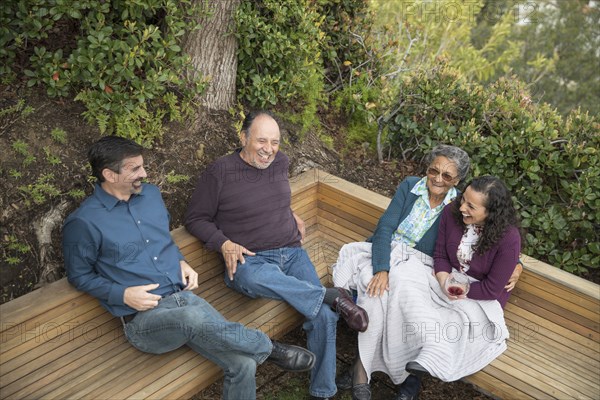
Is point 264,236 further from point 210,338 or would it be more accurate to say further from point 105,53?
point 105,53

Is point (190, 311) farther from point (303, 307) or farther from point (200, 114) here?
point (200, 114)

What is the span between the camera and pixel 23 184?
3.97m

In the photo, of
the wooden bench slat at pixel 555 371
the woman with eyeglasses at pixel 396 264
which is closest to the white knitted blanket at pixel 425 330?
the woman with eyeglasses at pixel 396 264

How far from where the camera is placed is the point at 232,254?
3934 millimetres

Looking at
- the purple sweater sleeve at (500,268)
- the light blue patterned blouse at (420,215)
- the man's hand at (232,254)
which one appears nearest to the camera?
the purple sweater sleeve at (500,268)

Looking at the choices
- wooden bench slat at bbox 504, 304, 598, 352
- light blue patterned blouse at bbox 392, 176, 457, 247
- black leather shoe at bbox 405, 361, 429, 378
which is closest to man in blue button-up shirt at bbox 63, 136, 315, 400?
black leather shoe at bbox 405, 361, 429, 378

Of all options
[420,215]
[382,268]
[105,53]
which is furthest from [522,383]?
[105,53]

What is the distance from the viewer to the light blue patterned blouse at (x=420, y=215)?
4.18 meters

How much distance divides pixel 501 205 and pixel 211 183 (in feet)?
5.81

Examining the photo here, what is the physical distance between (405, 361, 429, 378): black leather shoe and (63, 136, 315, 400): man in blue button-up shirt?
Result: 829 mm

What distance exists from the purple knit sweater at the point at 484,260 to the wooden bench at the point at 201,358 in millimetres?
354

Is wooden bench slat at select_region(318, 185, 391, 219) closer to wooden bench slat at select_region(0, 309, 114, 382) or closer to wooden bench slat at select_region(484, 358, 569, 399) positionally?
wooden bench slat at select_region(484, 358, 569, 399)

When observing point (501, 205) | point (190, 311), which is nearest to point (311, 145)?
point (501, 205)

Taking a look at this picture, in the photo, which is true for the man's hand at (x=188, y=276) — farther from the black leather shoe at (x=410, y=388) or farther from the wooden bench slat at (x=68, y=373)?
the black leather shoe at (x=410, y=388)
